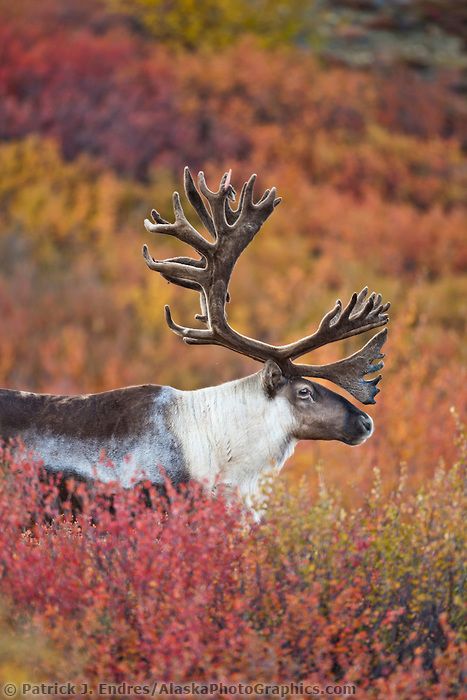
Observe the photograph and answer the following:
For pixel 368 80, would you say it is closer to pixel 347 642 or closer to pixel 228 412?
pixel 228 412

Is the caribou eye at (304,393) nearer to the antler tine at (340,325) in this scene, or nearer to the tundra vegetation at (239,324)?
the antler tine at (340,325)

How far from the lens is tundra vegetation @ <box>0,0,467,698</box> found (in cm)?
345

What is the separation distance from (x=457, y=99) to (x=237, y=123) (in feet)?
18.1

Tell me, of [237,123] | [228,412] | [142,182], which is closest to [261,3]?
[237,123]

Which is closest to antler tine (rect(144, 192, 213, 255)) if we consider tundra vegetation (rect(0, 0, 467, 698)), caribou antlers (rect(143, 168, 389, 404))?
caribou antlers (rect(143, 168, 389, 404))

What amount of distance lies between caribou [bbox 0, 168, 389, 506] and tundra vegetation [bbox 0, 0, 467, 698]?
282mm

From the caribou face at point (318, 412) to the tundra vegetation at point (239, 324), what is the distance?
0.34m

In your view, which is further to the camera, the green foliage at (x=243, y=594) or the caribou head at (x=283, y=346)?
the caribou head at (x=283, y=346)

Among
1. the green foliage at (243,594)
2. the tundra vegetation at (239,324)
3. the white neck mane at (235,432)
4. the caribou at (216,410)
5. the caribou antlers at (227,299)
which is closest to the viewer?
the green foliage at (243,594)

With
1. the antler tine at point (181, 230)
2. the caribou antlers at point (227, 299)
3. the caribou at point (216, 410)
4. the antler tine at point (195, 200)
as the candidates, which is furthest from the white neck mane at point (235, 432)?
the antler tine at point (195, 200)

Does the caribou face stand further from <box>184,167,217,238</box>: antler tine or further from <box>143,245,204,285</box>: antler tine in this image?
<box>184,167,217,238</box>: antler tine

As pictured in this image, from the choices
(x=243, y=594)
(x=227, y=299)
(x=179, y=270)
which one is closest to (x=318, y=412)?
(x=227, y=299)

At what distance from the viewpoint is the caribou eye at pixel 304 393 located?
4785mm

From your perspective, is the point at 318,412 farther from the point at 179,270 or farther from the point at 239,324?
the point at 239,324
